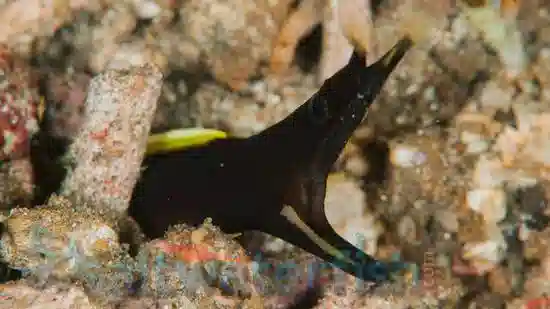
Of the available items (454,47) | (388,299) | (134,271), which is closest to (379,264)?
(388,299)

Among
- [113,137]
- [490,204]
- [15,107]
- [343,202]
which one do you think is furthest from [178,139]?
[490,204]

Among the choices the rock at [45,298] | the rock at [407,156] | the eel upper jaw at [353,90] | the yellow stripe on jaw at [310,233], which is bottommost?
the rock at [45,298]

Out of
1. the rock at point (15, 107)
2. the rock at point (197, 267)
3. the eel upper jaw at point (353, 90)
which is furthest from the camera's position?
the rock at point (15, 107)

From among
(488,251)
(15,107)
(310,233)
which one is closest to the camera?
(310,233)

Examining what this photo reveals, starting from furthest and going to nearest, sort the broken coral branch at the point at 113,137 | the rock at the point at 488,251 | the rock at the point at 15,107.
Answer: the rock at the point at 488,251, the rock at the point at 15,107, the broken coral branch at the point at 113,137

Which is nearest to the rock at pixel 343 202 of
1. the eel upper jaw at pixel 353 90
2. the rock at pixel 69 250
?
the eel upper jaw at pixel 353 90

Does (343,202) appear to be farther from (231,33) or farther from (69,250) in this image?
(69,250)

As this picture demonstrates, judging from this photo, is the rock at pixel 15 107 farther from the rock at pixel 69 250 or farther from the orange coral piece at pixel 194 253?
the orange coral piece at pixel 194 253

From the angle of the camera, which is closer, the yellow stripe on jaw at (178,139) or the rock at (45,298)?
the rock at (45,298)
